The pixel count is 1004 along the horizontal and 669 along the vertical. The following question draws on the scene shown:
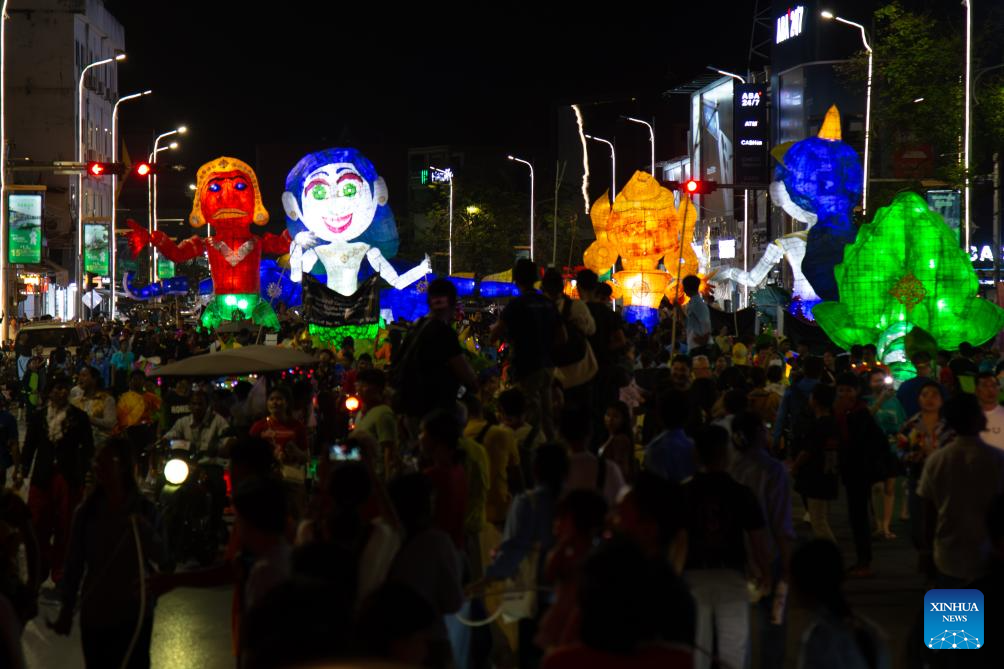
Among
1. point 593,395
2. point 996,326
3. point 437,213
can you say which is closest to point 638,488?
point 593,395

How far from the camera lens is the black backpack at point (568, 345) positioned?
35.4ft

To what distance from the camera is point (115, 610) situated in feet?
23.0

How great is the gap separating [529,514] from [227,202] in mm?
24373

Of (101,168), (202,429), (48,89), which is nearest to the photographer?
(202,429)

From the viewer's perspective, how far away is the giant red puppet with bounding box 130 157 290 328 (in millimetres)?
30422

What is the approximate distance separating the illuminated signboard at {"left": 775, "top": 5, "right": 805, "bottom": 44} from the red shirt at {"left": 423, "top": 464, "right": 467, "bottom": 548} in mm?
52398

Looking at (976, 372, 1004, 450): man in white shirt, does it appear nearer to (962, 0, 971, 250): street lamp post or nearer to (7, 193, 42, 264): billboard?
(962, 0, 971, 250): street lamp post

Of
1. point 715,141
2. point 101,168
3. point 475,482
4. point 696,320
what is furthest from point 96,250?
point 475,482

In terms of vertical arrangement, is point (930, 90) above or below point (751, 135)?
below

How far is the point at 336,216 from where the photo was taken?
27688mm

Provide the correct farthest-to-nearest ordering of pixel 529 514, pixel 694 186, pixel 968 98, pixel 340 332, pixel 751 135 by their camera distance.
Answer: pixel 751 135, pixel 694 186, pixel 968 98, pixel 340 332, pixel 529 514

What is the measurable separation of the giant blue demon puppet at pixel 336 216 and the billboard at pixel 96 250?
34.3m

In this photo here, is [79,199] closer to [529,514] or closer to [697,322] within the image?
[697,322]

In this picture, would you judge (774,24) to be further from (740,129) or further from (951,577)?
(951,577)
